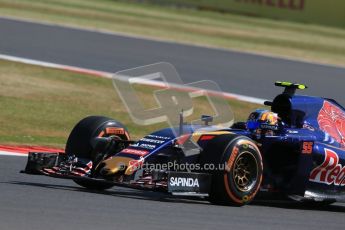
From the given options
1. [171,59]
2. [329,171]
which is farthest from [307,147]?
[171,59]

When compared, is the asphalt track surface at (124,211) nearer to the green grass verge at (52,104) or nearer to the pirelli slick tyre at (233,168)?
the pirelli slick tyre at (233,168)

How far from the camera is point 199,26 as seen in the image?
103ft

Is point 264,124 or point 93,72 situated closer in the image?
point 264,124

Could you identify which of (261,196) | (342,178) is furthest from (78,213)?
(342,178)

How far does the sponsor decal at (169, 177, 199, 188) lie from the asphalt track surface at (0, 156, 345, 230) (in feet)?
0.65

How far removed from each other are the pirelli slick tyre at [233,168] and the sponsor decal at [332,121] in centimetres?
111

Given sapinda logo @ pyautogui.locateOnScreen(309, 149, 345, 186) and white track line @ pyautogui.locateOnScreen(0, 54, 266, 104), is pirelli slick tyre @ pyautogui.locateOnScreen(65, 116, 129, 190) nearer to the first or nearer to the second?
sapinda logo @ pyautogui.locateOnScreen(309, 149, 345, 186)

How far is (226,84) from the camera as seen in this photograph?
763 inches

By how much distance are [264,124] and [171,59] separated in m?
12.9

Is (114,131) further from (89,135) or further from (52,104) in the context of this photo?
(52,104)

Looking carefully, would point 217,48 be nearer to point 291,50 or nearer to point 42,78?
point 291,50

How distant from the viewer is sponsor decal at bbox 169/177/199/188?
8500 millimetres

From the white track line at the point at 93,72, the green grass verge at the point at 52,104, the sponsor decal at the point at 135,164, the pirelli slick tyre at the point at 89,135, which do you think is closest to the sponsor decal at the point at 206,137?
the sponsor decal at the point at 135,164

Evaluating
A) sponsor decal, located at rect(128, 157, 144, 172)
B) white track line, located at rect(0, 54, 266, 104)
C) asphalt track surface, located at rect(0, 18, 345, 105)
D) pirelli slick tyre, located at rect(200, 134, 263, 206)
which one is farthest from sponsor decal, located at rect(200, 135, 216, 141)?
asphalt track surface, located at rect(0, 18, 345, 105)
